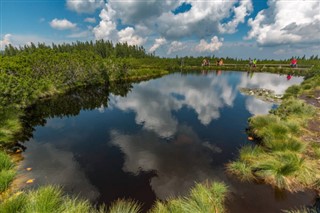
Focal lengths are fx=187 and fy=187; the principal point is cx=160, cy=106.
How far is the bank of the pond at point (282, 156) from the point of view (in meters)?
10.8

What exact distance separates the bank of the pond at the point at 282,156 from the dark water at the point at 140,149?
74cm

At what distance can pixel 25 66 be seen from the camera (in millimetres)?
35219

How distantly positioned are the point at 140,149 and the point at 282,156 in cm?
1051

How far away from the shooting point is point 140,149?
16.3 metres

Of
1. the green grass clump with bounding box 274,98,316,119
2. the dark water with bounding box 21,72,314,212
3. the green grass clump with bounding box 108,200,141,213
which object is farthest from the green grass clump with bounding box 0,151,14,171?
the green grass clump with bounding box 274,98,316,119

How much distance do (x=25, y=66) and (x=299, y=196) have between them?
43193mm

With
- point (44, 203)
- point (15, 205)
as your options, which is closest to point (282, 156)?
point (44, 203)

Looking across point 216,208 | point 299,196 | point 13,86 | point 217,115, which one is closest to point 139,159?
point 216,208

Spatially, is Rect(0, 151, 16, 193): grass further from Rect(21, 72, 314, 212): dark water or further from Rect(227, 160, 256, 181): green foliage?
Rect(227, 160, 256, 181): green foliage

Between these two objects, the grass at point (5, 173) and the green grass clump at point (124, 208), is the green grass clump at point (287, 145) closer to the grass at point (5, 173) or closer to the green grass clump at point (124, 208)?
the green grass clump at point (124, 208)

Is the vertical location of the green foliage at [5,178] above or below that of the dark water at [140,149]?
above

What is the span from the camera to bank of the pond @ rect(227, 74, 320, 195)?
10.8 meters

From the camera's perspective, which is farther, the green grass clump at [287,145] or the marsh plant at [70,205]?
the green grass clump at [287,145]

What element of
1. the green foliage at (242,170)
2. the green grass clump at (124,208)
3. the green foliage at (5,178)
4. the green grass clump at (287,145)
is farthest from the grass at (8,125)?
the green grass clump at (287,145)
